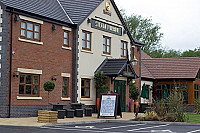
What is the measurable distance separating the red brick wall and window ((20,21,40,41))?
13.8 inches

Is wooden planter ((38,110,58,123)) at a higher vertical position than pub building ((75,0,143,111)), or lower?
lower

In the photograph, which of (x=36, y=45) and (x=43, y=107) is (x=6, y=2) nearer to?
(x=36, y=45)

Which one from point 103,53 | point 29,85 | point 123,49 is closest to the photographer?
point 29,85

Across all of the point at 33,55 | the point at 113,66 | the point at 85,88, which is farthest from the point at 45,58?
the point at 113,66

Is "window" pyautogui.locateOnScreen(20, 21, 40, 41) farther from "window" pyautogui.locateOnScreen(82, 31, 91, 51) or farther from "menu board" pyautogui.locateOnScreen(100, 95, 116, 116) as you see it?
"menu board" pyautogui.locateOnScreen(100, 95, 116, 116)

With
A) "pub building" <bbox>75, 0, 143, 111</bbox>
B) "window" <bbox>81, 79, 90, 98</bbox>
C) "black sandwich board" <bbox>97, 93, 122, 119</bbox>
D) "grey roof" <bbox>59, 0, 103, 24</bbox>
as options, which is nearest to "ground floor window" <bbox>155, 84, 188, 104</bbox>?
"pub building" <bbox>75, 0, 143, 111</bbox>

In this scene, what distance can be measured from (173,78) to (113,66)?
11074mm

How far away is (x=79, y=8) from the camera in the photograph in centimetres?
2891

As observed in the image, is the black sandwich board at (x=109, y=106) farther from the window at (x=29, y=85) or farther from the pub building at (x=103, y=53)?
the window at (x=29, y=85)

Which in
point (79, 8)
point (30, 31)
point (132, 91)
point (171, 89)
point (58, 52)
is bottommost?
point (132, 91)

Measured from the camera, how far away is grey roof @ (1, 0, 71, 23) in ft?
76.1

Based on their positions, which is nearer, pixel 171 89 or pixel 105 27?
pixel 105 27

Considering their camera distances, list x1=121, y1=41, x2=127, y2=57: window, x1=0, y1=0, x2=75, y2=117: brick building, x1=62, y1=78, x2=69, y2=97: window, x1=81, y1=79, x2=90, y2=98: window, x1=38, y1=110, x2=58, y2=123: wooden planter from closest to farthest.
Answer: x1=38, y1=110, x2=58, y2=123: wooden planter → x1=0, y1=0, x2=75, y2=117: brick building → x1=62, y1=78, x2=69, y2=97: window → x1=81, y1=79, x2=90, y2=98: window → x1=121, y1=41, x2=127, y2=57: window

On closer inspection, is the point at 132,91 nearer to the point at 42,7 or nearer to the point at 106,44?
the point at 106,44
